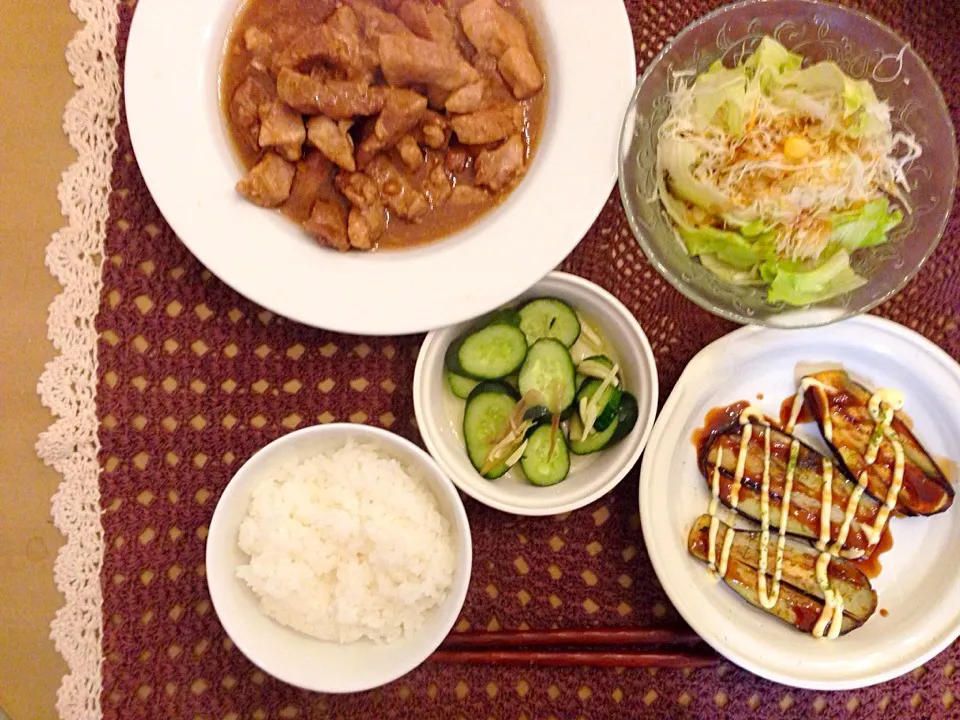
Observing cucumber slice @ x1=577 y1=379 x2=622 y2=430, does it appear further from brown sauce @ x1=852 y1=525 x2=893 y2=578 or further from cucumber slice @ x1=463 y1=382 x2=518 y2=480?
brown sauce @ x1=852 y1=525 x2=893 y2=578

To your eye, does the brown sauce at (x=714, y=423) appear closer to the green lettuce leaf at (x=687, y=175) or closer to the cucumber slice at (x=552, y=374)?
the cucumber slice at (x=552, y=374)

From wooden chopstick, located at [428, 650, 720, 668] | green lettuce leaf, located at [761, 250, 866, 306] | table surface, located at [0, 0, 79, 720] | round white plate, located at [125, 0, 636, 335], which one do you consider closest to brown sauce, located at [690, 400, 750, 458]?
green lettuce leaf, located at [761, 250, 866, 306]

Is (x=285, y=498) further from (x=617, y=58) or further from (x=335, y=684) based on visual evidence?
(x=617, y=58)

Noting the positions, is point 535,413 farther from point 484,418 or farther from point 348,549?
point 348,549

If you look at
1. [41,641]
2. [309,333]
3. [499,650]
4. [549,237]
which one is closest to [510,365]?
[549,237]

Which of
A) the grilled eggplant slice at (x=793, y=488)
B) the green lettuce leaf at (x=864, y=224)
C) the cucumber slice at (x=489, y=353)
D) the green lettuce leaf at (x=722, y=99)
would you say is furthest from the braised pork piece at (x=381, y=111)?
the grilled eggplant slice at (x=793, y=488)

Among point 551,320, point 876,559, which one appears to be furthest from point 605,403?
point 876,559
